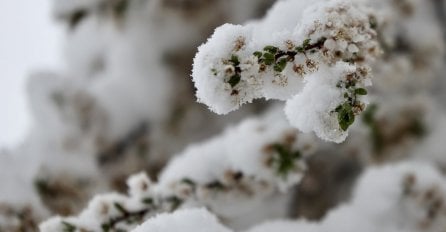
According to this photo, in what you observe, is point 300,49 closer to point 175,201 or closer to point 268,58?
point 268,58

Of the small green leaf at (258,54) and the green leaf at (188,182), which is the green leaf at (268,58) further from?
the green leaf at (188,182)

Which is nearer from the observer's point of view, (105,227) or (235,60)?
(235,60)

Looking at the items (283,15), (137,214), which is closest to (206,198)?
(137,214)

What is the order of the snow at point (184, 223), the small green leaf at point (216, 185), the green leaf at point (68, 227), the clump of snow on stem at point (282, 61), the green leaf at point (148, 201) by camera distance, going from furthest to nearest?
1. the small green leaf at point (216, 185)
2. the green leaf at point (148, 201)
3. the green leaf at point (68, 227)
4. the snow at point (184, 223)
5. the clump of snow on stem at point (282, 61)

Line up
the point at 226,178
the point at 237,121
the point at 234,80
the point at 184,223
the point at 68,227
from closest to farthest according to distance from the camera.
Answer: the point at 234,80
the point at 184,223
the point at 68,227
the point at 226,178
the point at 237,121

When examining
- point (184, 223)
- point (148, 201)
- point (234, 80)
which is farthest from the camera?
point (148, 201)

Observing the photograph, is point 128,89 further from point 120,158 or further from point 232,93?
point 232,93

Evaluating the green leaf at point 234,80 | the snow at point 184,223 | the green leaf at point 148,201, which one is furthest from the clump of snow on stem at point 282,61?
the green leaf at point 148,201

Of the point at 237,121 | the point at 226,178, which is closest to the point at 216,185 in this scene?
the point at 226,178
